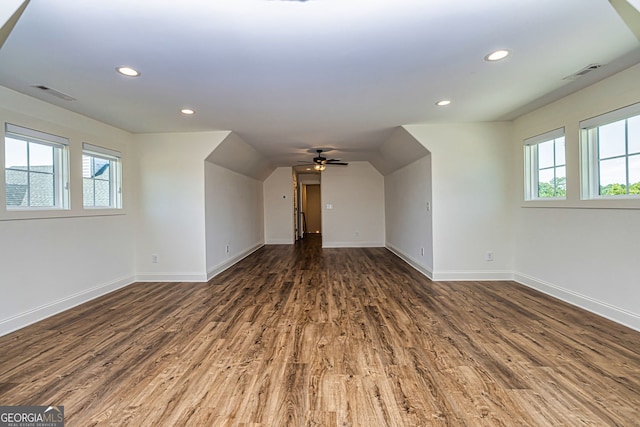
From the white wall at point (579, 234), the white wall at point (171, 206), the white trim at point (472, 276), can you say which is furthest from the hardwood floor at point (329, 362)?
the white wall at point (171, 206)

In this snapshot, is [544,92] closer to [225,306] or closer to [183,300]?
[225,306]

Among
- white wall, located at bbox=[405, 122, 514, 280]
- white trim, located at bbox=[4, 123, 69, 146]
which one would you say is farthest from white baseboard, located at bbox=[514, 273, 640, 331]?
white trim, located at bbox=[4, 123, 69, 146]

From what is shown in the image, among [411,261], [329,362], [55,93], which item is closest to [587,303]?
[411,261]

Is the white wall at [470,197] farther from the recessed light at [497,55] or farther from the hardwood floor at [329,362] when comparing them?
the recessed light at [497,55]

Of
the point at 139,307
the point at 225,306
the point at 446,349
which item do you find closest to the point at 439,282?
the point at 446,349

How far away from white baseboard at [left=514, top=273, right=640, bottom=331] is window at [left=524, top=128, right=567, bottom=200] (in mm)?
1138

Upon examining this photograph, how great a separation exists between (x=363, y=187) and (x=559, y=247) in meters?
5.06

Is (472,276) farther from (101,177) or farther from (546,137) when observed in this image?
(101,177)

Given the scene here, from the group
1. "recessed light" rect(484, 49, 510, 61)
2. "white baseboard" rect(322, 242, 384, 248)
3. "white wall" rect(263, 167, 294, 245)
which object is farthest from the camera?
"white wall" rect(263, 167, 294, 245)

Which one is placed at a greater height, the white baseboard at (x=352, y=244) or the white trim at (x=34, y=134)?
the white trim at (x=34, y=134)

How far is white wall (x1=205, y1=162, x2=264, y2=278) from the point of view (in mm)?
4828

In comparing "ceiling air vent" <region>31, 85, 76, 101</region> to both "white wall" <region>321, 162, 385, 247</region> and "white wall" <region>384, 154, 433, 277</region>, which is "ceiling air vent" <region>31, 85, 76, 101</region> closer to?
"white wall" <region>384, 154, 433, 277</region>

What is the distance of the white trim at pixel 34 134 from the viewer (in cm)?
288

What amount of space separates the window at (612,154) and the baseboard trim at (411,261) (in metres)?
2.22
